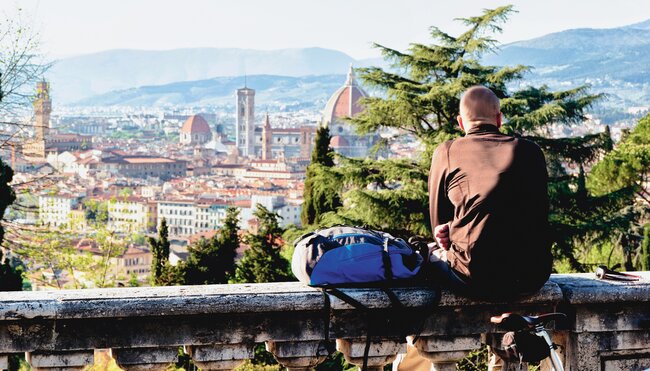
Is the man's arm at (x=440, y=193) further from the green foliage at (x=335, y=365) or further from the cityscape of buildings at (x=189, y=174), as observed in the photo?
the cityscape of buildings at (x=189, y=174)

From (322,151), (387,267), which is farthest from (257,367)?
(387,267)

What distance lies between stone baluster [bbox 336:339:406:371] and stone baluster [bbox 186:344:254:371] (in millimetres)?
242

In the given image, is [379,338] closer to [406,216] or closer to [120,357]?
[120,357]

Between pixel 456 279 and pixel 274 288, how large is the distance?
0.46 metres

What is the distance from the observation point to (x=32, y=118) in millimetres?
12188

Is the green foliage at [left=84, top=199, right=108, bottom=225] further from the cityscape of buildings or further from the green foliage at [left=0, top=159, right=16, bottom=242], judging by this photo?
the green foliage at [left=0, top=159, right=16, bottom=242]

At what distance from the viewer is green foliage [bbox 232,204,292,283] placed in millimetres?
12656

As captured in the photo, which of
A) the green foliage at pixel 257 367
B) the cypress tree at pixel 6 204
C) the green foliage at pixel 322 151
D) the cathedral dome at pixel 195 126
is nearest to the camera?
the green foliage at pixel 257 367

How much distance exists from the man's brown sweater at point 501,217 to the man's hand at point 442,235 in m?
0.05

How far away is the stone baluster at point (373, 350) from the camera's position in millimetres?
2365

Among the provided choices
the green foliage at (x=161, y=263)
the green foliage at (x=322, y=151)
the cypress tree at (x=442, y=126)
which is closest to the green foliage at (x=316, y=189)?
the green foliage at (x=322, y=151)

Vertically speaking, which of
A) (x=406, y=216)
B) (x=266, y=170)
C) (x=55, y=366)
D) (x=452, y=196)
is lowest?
(x=266, y=170)

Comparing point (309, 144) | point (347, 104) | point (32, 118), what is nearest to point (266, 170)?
point (347, 104)

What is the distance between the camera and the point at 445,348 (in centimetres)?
243
